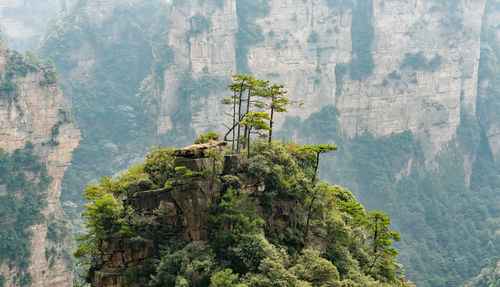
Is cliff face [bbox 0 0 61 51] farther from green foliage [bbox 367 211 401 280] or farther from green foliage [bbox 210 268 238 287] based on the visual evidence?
green foliage [bbox 210 268 238 287]

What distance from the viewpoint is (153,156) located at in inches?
819

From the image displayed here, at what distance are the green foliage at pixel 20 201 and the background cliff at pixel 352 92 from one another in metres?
26.3

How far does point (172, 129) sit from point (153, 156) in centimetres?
5848

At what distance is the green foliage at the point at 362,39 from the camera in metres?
83.9

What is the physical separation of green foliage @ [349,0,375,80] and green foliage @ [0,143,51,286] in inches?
2226

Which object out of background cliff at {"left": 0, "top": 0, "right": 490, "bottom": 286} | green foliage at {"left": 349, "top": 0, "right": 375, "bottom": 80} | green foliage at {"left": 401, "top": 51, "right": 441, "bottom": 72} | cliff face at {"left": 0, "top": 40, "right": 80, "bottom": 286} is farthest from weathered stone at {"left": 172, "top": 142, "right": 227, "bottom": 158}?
green foliage at {"left": 349, "top": 0, "right": 375, "bottom": 80}

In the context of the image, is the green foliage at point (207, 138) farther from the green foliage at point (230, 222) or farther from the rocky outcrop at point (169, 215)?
the green foliage at point (230, 222)

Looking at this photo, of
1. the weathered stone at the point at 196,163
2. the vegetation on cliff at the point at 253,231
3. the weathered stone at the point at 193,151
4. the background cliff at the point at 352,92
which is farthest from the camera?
the background cliff at the point at 352,92

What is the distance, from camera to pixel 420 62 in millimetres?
79688

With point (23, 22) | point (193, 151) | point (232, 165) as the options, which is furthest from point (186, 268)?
point (23, 22)

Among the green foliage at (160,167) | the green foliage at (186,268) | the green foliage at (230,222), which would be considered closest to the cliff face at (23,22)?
the green foliage at (160,167)

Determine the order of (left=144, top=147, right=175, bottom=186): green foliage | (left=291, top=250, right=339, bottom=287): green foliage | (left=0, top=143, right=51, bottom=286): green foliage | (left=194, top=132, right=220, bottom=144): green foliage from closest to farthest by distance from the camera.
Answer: (left=291, top=250, right=339, bottom=287): green foliage, (left=144, top=147, right=175, bottom=186): green foliage, (left=194, top=132, right=220, bottom=144): green foliage, (left=0, top=143, right=51, bottom=286): green foliage

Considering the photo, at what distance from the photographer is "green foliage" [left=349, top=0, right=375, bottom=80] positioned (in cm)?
8388

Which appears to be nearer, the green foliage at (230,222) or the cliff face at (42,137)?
the green foliage at (230,222)
